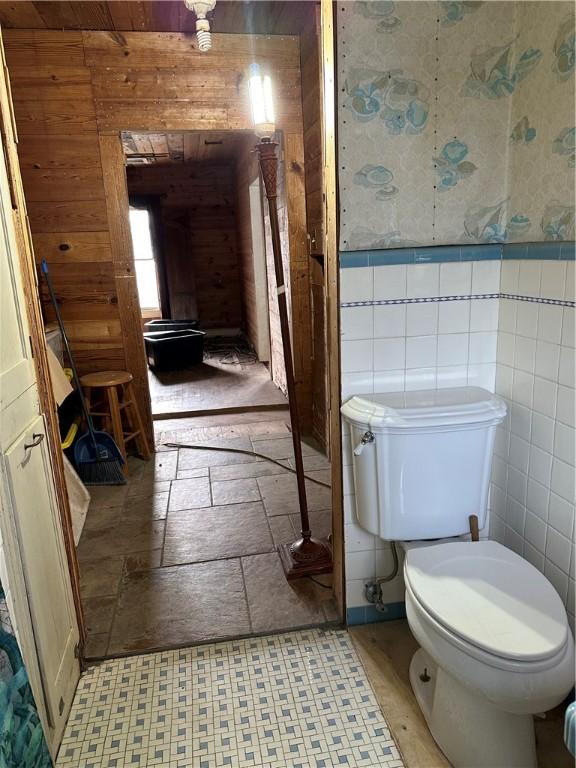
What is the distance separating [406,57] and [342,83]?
21 centimetres

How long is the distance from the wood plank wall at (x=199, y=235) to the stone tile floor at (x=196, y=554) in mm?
4538

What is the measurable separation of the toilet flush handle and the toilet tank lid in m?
0.03

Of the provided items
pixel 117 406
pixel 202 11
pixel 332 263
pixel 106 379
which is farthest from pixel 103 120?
pixel 332 263

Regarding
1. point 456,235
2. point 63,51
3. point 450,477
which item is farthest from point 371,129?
point 63,51

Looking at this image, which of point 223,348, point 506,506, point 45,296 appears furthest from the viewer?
point 223,348

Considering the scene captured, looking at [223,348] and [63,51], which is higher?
[63,51]

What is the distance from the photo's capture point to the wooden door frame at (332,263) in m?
1.54

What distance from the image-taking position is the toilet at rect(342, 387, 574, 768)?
3.88 ft

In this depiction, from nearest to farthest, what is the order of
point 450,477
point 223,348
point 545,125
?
point 545,125 < point 450,477 < point 223,348

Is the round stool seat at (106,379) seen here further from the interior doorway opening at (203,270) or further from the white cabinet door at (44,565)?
the white cabinet door at (44,565)

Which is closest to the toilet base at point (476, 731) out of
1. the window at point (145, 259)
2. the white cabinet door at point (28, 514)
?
the white cabinet door at point (28, 514)

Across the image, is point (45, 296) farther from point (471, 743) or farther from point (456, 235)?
point (471, 743)

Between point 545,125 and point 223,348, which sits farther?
point 223,348

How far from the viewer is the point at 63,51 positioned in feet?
9.94
